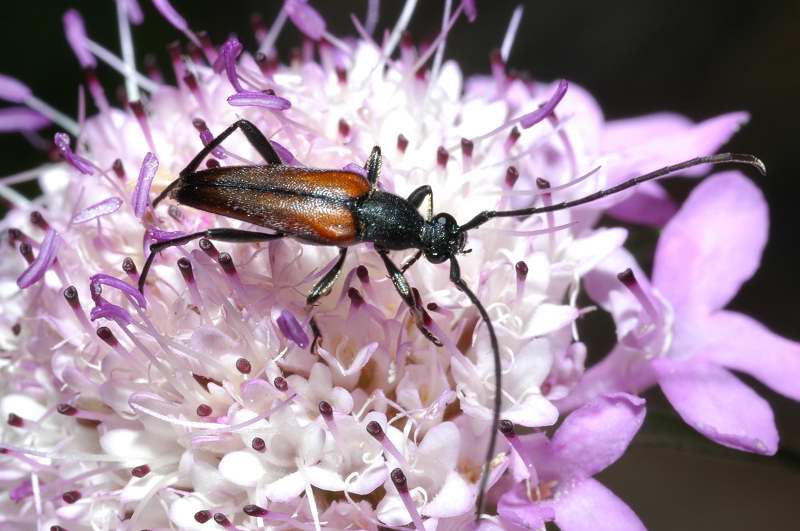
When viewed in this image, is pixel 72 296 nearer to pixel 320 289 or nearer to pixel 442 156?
pixel 320 289

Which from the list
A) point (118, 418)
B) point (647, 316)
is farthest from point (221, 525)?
point (647, 316)

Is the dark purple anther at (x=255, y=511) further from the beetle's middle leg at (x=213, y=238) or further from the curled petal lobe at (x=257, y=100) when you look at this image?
the curled petal lobe at (x=257, y=100)

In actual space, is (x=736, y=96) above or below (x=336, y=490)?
above

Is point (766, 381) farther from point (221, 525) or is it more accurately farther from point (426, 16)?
point (426, 16)

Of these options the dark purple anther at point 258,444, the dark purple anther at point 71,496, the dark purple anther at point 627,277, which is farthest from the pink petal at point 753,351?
the dark purple anther at point 71,496

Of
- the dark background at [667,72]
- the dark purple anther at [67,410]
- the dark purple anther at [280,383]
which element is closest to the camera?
the dark purple anther at [280,383]

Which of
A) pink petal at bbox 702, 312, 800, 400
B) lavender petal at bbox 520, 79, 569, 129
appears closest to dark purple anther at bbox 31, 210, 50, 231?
lavender petal at bbox 520, 79, 569, 129

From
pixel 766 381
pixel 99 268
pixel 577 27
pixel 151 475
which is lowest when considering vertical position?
pixel 766 381
